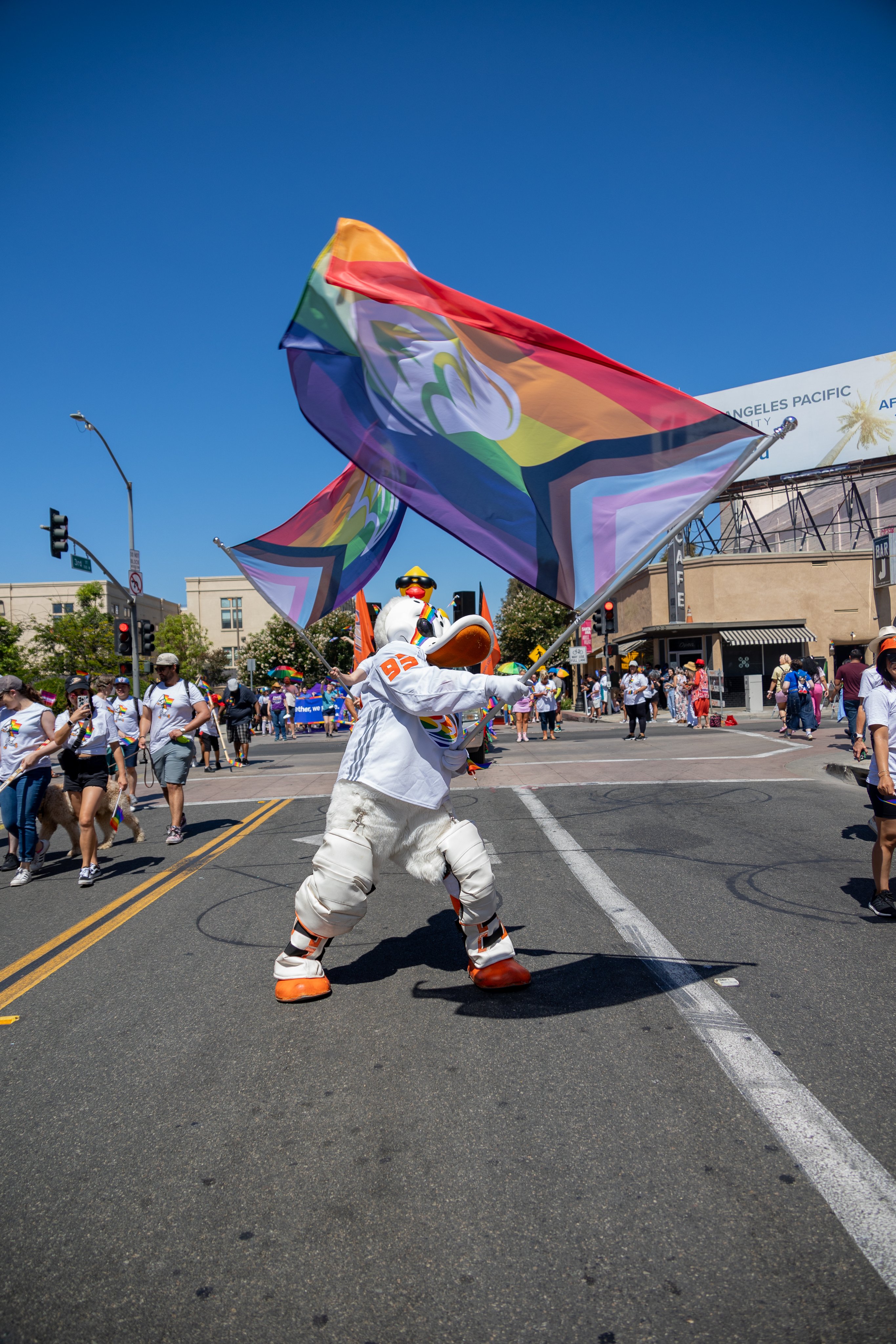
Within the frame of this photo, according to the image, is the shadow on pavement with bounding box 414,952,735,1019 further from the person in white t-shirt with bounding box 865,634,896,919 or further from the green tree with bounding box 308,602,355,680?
the green tree with bounding box 308,602,355,680

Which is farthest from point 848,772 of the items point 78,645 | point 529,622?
point 78,645

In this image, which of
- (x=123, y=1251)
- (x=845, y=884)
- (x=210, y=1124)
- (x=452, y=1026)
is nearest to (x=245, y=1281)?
(x=123, y=1251)

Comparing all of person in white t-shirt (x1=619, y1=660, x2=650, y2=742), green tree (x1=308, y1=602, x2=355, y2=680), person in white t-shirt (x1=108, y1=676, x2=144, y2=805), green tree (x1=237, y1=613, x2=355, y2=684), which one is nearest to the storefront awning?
green tree (x1=237, y1=613, x2=355, y2=684)

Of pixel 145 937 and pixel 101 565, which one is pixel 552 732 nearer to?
pixel 101 565

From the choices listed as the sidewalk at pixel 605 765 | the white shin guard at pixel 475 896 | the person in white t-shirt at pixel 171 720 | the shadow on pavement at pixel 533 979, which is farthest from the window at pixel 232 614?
the white shin guard at pixel 475 896

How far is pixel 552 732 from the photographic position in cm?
2159

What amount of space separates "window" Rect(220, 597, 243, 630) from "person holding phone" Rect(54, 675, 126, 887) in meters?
80.8

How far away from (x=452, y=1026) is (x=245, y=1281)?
1.64 m

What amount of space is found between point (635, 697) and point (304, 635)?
1362cm

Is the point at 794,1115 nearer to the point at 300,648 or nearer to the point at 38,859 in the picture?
the point at 38,859

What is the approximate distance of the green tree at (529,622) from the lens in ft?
168

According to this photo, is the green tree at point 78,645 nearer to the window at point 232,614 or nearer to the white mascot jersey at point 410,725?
the window at point 232,614

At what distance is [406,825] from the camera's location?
13.7 ft

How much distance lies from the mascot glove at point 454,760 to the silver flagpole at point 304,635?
1.09 m
